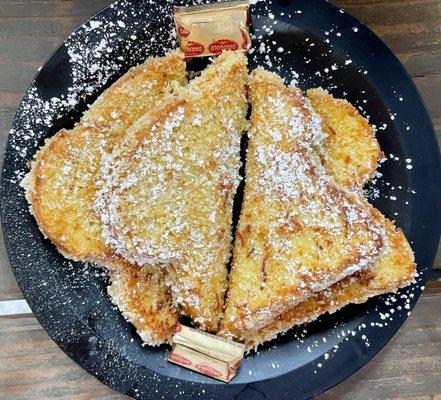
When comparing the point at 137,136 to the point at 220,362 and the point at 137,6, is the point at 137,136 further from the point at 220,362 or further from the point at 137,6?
the point at 220,362

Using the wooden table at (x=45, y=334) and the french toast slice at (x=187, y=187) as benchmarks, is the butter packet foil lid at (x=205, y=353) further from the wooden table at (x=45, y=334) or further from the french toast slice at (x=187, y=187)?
the wooden table at (x=45, y=334)

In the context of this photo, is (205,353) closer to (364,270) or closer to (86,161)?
(364,270)

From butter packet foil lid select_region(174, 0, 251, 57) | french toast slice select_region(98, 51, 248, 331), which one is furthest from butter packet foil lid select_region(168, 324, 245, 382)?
butter packet foil lid select_region(174, 0, 251, 57)

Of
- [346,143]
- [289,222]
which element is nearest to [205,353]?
[289,222]

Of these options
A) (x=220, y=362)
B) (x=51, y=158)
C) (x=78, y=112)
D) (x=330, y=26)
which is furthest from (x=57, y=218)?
(x=330, y=26)

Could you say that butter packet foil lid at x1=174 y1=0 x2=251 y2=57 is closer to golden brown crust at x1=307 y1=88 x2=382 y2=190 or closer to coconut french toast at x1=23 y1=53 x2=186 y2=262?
coconut french toast at x1=23 y1=53 x2=186 y2=262

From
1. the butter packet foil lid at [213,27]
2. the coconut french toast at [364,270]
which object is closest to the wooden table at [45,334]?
the coconut french toast at [364,270]
